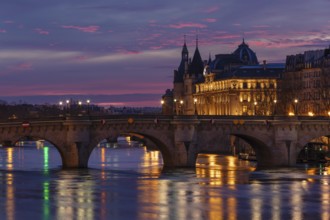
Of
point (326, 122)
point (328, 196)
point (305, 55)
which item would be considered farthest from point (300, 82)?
point (328, 196)

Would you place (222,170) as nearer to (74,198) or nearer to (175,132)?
(175,132)

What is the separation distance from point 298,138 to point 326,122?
3.73 meters

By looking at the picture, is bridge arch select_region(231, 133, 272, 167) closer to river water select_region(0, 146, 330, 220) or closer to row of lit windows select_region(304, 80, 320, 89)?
river water select_region(0, 146, 330, 220)

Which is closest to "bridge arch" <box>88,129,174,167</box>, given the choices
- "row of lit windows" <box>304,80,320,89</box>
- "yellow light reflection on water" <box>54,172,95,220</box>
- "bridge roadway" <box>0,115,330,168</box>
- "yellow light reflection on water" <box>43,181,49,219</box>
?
"bridge roadway" <box>0,115,330,168</box>

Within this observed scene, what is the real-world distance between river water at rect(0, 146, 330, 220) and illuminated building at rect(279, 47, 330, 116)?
2458 inches

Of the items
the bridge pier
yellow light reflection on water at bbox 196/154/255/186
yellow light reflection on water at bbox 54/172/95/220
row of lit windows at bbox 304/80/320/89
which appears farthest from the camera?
row of lit windows at bbox 304/80/320/89

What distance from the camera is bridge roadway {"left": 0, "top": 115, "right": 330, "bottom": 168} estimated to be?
341 feet

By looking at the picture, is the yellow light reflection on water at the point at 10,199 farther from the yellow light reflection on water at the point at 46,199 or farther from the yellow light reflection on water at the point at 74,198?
the yellow light reflection on water at the point at 74,198

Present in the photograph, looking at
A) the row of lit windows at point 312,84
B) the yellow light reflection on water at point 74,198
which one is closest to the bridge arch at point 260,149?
the yellow light reflection on water at point 74,198

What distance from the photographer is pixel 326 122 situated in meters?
114

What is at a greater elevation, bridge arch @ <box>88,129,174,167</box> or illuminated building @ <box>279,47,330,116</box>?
illuminated building @ <box>279,47,330,116</box>

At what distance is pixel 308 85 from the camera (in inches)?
7283

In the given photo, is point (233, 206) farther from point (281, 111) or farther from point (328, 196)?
point (281, 111)

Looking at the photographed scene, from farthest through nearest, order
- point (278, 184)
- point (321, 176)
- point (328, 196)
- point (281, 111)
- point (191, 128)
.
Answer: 1. point (281, 111)
2. point (191, 128)
3. point (321, 176)
4. point (278, 184)
5. point (328, 196)
